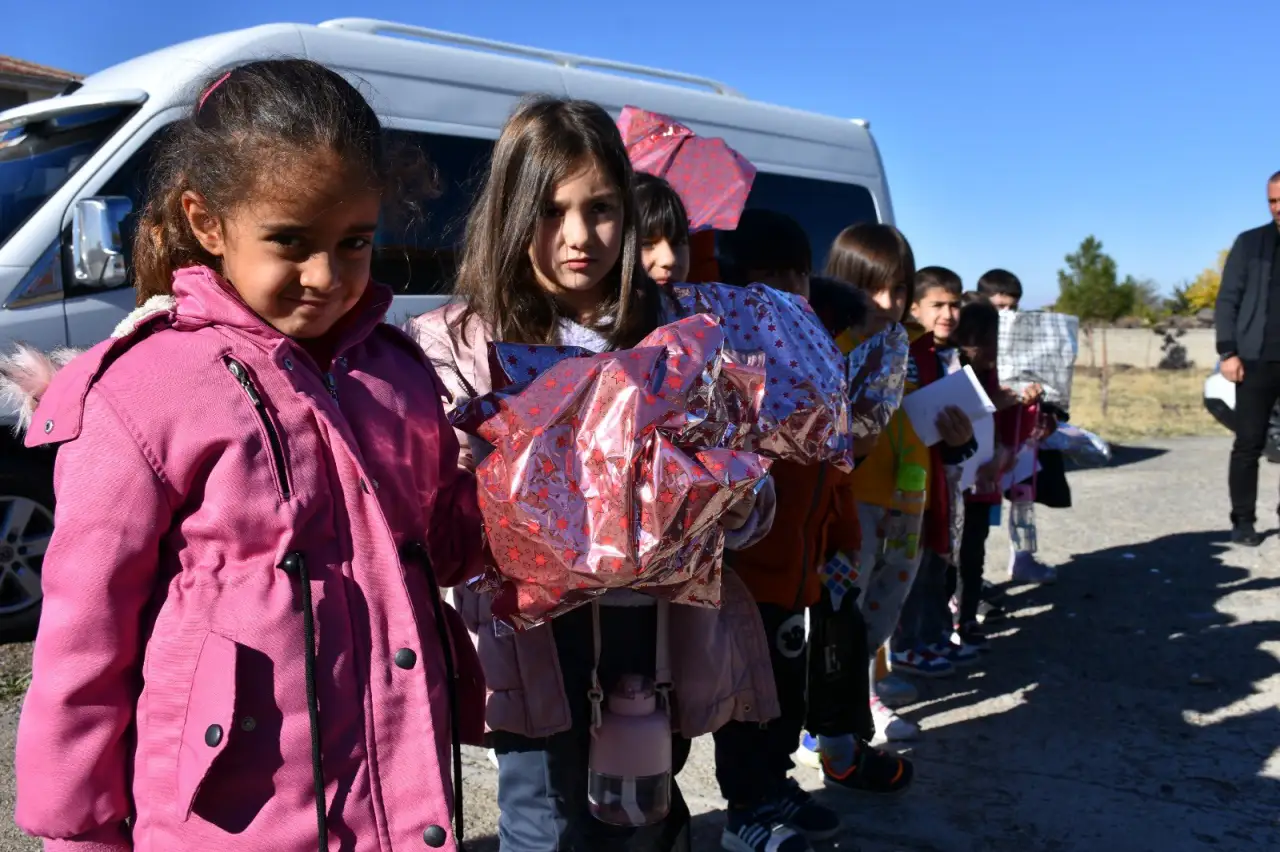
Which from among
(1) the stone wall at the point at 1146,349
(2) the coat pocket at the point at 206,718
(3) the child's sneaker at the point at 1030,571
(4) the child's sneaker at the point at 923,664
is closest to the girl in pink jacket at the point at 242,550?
(2) the coat pocket at the point at 206,718

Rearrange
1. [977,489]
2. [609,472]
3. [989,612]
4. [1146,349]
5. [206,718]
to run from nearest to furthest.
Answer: [206,718] → [609,472] → [977,489] → [989,612] → [1146,349]

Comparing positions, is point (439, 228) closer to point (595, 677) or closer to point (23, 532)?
point (23, 532)

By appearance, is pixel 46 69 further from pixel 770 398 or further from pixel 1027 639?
pixel 770 398

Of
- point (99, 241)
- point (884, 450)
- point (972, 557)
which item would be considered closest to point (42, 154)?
point (99, 241)

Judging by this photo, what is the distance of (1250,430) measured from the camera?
22.9 ft

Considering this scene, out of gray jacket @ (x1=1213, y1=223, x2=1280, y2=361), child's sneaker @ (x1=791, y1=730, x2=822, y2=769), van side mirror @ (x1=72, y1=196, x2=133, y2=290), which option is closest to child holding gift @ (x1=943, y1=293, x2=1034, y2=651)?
child's sneaker @ (x1=791, y1=730, x2=822, y2=769)

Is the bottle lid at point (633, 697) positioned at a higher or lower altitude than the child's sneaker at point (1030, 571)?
higher

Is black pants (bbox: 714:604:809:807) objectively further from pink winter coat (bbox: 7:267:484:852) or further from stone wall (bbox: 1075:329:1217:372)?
stone wall (bbox: 1075:329:1217:372)

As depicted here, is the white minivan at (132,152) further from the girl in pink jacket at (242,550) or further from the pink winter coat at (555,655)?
the girl in pink jacket at (242,550)

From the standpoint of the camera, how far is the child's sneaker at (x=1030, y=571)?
6.17 m

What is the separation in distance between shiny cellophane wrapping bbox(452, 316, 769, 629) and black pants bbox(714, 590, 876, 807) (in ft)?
3.72

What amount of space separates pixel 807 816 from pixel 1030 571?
11.4 feet

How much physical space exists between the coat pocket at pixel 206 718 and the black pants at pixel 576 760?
88 centimetres

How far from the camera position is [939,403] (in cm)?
382
